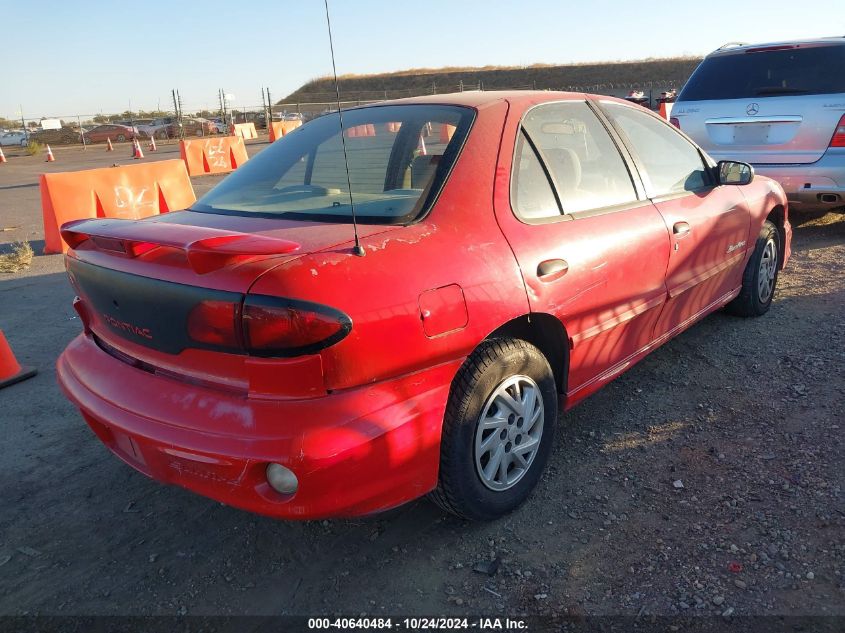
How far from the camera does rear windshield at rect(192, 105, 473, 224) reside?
248cm

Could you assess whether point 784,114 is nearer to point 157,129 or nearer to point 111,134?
point 111,134

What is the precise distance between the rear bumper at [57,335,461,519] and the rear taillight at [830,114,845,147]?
17.7 feet

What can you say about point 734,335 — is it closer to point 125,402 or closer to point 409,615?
point 409,615

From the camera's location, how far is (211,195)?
9.82 ft

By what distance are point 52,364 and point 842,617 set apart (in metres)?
4.59

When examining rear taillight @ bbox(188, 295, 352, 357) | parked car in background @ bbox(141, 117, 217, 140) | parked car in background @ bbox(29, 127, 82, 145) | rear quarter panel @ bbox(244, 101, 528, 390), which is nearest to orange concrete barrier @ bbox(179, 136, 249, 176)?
rear quarter panel @ bbox(244, 101, 528, 390)

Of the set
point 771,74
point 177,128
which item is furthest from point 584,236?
point 177,128

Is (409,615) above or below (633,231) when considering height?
below

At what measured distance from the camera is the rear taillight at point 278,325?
1885mm

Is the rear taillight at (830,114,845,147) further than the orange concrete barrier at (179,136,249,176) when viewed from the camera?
No

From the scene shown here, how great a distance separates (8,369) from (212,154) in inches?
555

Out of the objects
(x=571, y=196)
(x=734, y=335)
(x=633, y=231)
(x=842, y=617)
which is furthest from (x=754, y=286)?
(x=842, y=617)

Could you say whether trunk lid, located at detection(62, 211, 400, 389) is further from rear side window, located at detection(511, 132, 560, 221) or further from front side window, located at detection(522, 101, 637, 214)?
front side window, located at detection(522, 101, 637, 214)

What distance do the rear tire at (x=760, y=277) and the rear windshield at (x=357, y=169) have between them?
107 inches
